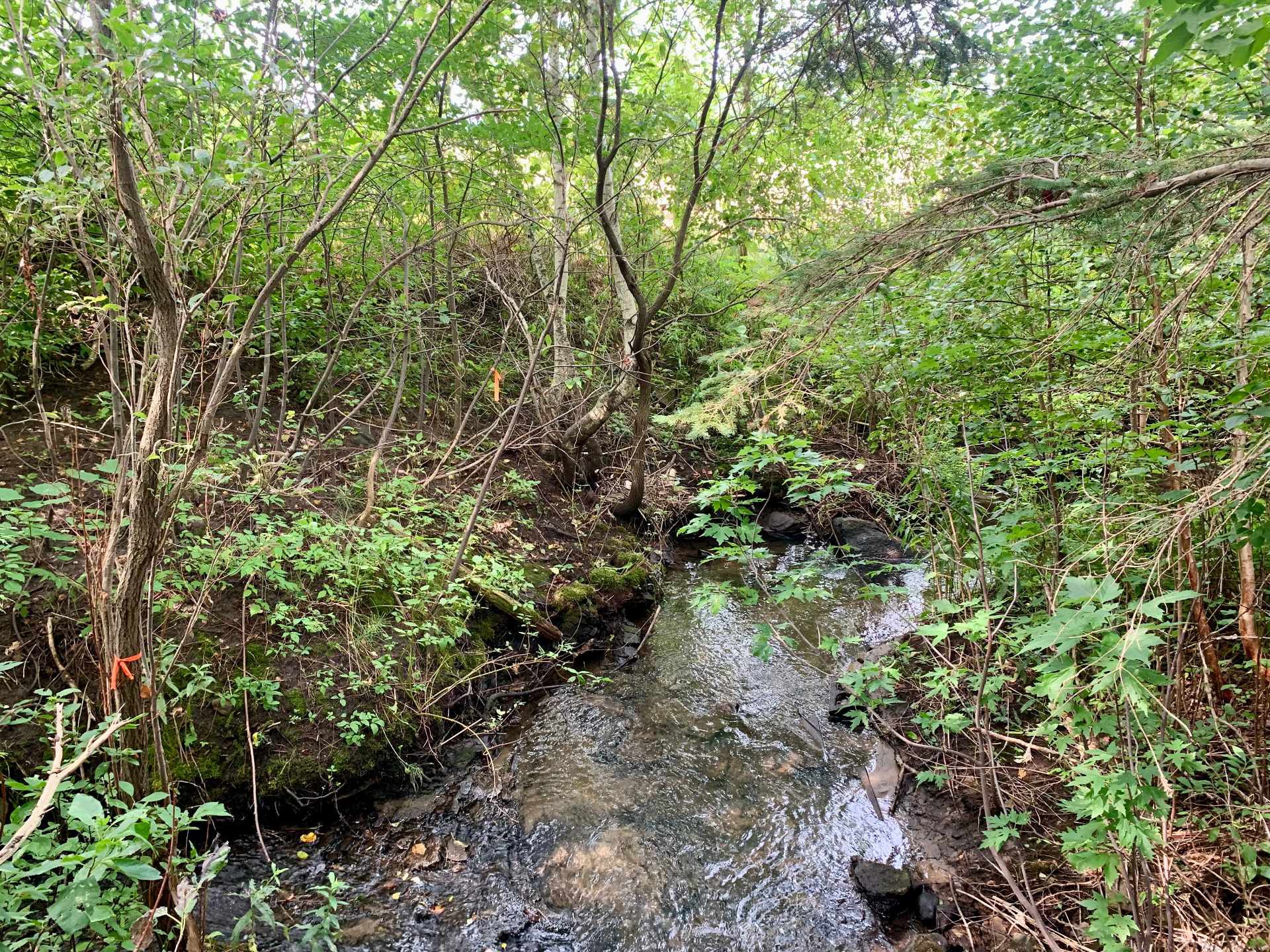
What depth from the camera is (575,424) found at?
7395mm

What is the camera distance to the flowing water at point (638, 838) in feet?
10.9

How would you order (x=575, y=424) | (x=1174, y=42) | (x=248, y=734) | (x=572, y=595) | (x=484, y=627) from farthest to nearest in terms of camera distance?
(x=575, y=424) → (x=572, y=595) → (x=484, y=627) → (x=248, y=734) → (x=1174, y=42)

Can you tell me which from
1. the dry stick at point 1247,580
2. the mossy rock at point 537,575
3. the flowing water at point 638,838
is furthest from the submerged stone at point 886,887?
the mossy rock at point 537,575

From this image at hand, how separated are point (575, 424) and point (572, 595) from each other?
88.3 inches

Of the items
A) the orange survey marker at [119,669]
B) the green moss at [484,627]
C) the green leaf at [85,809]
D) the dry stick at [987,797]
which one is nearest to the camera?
the green leaf at [85,809]

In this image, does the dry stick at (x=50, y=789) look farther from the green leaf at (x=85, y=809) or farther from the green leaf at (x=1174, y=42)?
the green leaf at (x=1174, y=42)

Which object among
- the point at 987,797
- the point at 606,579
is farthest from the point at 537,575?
the point at 987,797

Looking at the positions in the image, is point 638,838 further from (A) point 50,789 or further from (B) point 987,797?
(A) point 50,789

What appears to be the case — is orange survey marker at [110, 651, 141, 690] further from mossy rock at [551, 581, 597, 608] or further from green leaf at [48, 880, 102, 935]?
mossy rock at [551, 581, 597, 608]

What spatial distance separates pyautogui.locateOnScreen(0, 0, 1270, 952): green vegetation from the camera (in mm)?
2258

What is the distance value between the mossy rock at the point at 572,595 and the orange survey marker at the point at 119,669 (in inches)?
152

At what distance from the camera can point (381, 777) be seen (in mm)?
4109

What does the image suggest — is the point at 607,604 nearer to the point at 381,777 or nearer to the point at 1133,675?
the point at 381,777

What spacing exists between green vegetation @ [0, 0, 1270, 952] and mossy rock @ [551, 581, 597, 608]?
5 centimetres
